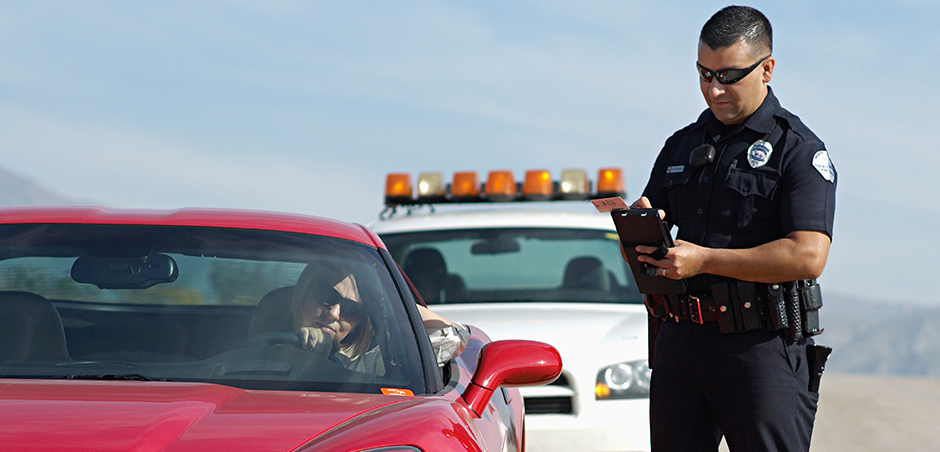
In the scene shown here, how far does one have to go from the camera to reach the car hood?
5.21 m

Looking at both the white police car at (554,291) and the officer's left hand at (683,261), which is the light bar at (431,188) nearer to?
the white police car at (554,291)

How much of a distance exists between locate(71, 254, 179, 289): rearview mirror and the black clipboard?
1.35m

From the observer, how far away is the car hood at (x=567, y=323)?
5211 mm

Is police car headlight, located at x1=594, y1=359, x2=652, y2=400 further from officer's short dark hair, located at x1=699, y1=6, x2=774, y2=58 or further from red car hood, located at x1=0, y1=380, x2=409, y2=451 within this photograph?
red car hood, located at x1=0, y1=380, x2=409, y2=451

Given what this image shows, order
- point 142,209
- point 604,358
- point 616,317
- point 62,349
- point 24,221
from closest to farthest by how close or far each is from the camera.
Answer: point 62,349
point 24,221
point 142,209
point 604,358
point 616,317

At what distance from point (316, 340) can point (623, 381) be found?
256 centimetres

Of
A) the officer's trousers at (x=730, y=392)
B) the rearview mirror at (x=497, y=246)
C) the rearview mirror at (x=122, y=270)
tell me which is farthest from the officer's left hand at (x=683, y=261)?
the rearview mirror at (x=497, y=246)

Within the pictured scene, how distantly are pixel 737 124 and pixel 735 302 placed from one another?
1.97 ft

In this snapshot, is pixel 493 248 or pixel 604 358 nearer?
pixel 604 358

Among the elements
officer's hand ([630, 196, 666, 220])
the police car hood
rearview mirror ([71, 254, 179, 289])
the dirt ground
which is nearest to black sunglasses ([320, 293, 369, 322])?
rearview mirror ([71, 254, 179, 289])

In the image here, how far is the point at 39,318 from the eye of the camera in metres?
2.87

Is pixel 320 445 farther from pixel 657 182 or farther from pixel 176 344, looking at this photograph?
pixel 657 182

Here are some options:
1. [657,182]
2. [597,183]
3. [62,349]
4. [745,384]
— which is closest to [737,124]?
[657,182]

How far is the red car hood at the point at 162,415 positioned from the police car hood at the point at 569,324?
2768mm
